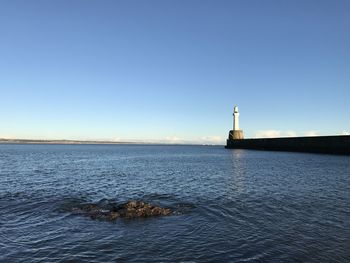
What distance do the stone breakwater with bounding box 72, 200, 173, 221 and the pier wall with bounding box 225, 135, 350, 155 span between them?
55510 mm

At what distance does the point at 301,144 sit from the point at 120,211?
71.7 metres

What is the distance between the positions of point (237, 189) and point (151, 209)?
29.7 ft

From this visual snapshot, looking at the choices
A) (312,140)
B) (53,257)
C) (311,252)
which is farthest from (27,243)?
(312,140)

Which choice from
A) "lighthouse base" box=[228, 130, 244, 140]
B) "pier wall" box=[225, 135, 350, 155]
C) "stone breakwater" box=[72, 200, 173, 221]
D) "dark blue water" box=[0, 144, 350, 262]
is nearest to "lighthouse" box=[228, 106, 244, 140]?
"lighthouse base" box=[228, 130, 244, 140]

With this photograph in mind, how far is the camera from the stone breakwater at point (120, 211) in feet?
45.6

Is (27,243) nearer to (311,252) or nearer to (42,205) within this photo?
(42,205)

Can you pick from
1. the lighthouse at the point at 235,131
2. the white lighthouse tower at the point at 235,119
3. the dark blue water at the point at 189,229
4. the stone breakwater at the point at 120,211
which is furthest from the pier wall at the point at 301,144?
the stone breakwater at the point at 120,211

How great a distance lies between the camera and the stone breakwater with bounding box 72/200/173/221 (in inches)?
548

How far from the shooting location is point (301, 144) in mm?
78250

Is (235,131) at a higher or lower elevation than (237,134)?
higher

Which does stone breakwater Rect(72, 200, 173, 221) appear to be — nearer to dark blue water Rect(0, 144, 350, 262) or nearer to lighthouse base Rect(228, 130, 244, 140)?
dark blue water Rect(0, 144, 350, 262)

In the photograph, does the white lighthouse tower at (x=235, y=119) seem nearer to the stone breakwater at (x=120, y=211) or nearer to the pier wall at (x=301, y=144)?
the pier wall at (x=301, y=144)

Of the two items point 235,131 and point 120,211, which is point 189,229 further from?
point 235,131

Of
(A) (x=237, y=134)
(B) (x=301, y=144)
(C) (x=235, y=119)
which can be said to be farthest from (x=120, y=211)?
(A) (x=237, y=134)
